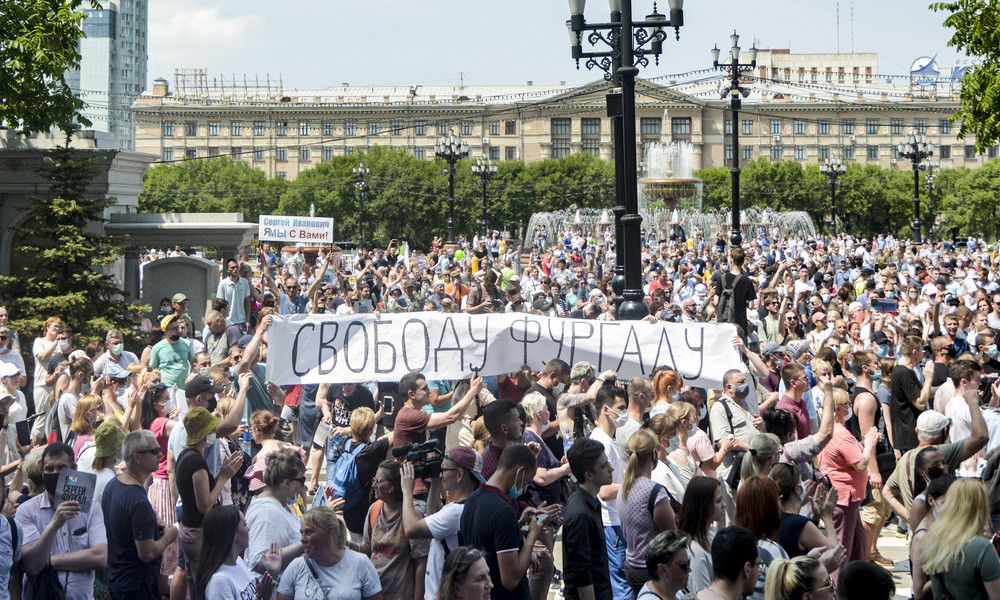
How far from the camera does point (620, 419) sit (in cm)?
770

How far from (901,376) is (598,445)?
5.20 meters

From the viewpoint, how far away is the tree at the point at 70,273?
17.0m

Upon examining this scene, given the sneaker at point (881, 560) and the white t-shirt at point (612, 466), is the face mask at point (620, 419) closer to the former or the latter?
the white t-shirt at point (612, 466)

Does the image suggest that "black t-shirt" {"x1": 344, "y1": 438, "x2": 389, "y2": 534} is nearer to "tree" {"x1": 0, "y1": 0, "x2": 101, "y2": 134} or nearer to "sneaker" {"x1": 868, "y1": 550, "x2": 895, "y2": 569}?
"sneaker" {"x1": 868, "y1": 550, "x2": 895, "y2": 569}

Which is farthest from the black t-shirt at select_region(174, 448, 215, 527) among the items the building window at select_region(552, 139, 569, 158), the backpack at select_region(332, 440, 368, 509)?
the building window at select_region(552, 139, 569, 158)

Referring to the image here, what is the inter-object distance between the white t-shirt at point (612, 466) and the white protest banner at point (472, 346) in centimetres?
193

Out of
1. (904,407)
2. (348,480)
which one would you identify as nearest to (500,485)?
(348,480)

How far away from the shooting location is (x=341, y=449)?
769 cm

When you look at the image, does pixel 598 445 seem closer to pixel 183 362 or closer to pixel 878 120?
pixel 183 362

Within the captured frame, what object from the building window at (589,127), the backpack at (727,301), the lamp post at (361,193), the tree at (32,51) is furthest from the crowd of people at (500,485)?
the building window at (589,127)

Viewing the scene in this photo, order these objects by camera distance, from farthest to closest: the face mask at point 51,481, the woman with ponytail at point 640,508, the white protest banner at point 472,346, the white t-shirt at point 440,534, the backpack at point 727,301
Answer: the backpack at point 727,301
the white protest banner at point 472,346
the face mask at point 51,481
the woman with ponytail at point 640,508
the white t-shirt at point 440,534

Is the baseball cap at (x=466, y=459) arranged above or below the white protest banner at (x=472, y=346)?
below

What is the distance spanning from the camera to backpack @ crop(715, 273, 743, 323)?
12523 millimetres

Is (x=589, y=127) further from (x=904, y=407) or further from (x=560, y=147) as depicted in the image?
(x=904, y=407)
